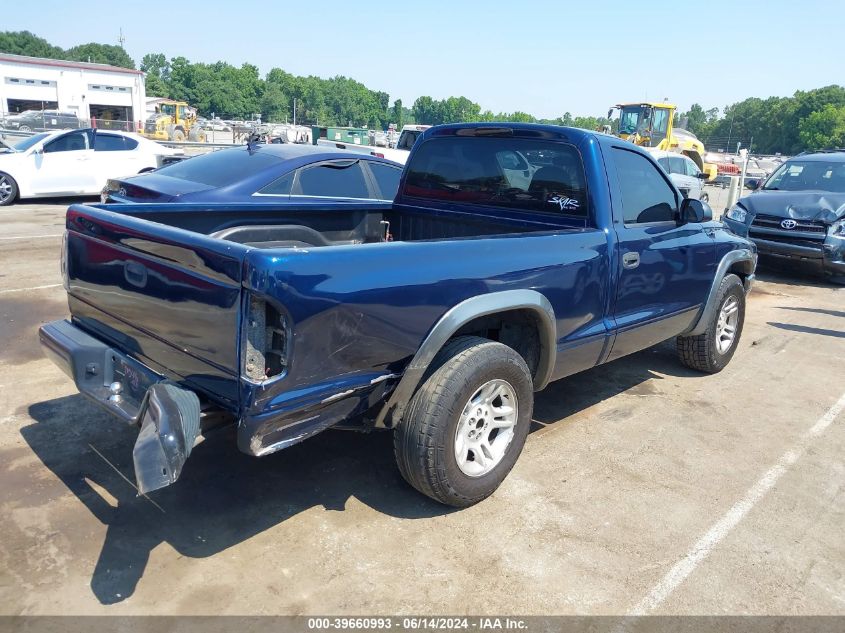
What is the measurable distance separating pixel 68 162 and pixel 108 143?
913 mm

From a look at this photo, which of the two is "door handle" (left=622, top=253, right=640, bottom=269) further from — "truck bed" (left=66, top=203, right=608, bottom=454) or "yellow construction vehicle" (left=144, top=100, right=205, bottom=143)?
"yellow construction vehicle" (left=144, top=100, right=205, bottom=143)

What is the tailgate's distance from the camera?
2576 millimetres

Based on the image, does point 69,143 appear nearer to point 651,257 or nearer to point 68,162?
point 68,162

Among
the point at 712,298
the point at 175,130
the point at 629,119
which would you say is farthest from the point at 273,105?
the point at 712,298

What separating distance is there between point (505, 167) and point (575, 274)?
110cm

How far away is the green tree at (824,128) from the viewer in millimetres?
93250

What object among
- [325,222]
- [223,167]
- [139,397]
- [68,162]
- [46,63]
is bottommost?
[68,162]

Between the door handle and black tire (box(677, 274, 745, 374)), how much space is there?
1.42 m

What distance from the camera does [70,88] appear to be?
59344 mm

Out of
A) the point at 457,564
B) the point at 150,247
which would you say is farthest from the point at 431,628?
the point at 150,247

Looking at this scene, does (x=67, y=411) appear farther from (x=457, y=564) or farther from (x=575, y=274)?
(x=575, y=274)

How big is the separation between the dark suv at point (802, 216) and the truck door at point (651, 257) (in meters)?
5.47

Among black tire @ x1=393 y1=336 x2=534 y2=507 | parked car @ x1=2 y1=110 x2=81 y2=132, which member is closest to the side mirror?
black tire @ x1=393 y1=336 x2=534 y2=507

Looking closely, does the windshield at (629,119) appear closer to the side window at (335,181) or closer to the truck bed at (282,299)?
the side window at (335,181)
